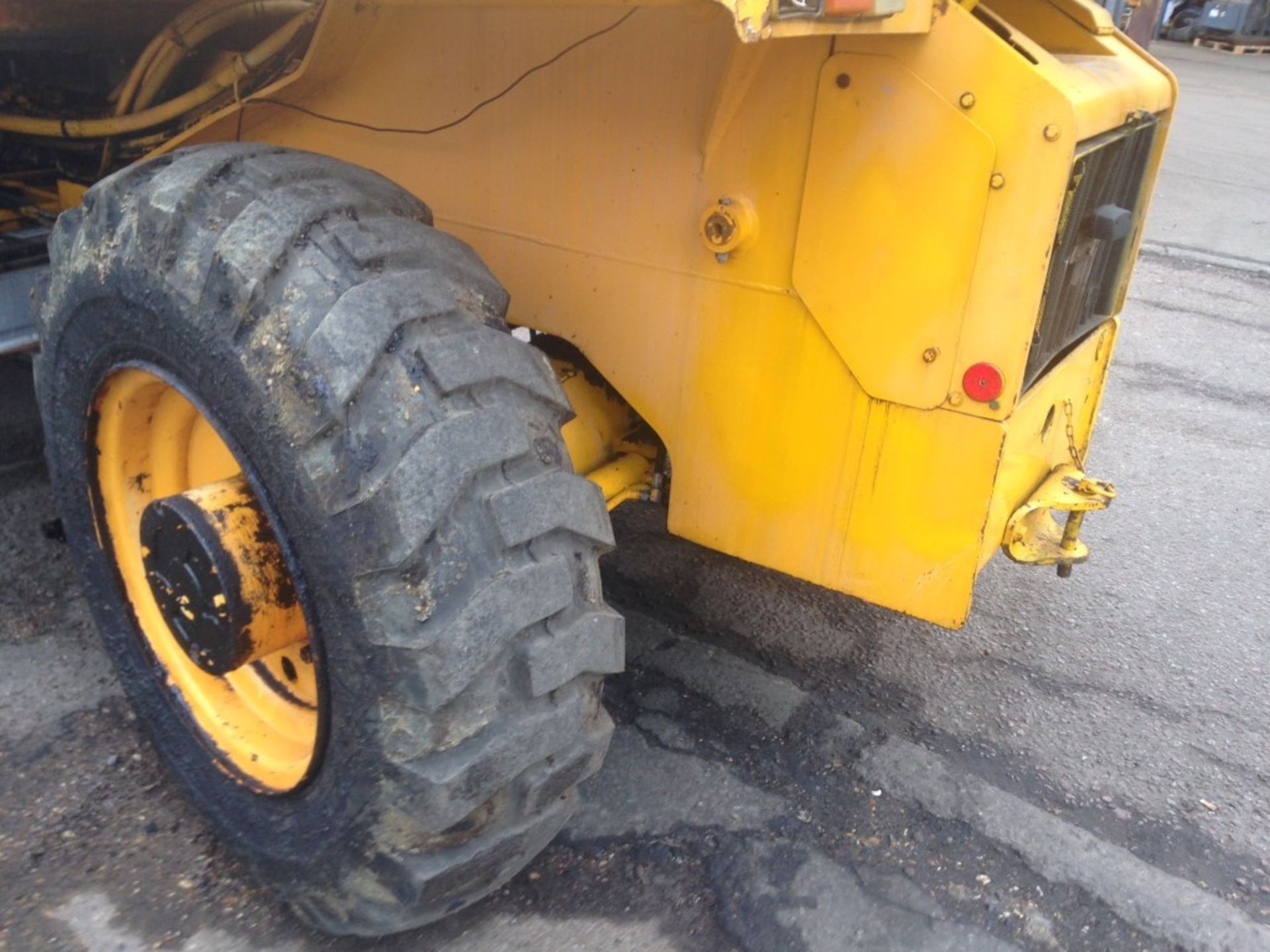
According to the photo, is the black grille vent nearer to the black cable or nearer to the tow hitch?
the tow hitch


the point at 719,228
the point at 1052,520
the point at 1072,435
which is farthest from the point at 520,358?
the point at 1072,435

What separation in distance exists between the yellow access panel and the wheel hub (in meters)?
0.78

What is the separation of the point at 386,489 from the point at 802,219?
0.90 metres

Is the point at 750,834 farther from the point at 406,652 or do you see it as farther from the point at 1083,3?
the point at 1083,3

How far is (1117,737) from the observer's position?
9.44ft

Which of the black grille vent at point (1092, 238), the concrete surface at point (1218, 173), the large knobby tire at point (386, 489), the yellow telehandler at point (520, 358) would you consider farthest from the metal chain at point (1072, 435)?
the concrete surface at point (1218, 173)

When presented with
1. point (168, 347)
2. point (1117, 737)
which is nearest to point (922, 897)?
point (1117, 737)

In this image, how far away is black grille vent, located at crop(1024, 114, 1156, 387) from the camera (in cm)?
202

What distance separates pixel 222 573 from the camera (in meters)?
1.84

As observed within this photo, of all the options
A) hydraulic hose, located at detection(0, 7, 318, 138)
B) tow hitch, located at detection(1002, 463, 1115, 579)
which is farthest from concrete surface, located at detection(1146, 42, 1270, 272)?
hydraulic hose, located at detection(0, 7, 318, 138)

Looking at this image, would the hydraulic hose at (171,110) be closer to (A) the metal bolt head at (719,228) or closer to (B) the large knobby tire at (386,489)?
(B) the large knobby tire at (386,489)

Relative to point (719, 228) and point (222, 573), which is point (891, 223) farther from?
point (222, 573)

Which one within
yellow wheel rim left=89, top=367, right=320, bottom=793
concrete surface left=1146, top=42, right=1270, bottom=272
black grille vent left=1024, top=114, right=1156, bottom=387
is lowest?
concrete surface left=1146, top=42, right=1270, bottom=272

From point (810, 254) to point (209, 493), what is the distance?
1138mm
